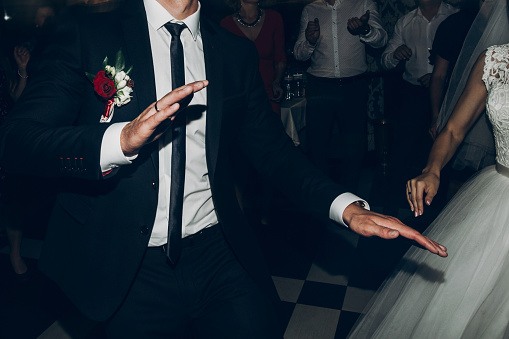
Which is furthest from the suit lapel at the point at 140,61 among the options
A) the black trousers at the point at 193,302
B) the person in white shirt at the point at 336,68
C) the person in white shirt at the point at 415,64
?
the person in white shirt at the point at 415,64

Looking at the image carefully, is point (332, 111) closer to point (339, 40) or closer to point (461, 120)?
point (339, 40)

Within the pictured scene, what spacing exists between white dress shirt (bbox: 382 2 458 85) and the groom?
3195 mm

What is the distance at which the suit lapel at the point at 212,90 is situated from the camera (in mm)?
1224

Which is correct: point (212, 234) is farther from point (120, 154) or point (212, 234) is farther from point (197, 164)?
point (120, 154)

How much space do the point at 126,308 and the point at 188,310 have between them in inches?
6.6

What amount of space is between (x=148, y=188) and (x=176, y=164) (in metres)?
0.10

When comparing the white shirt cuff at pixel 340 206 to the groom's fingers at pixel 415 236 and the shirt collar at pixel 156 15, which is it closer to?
the groom's fingers at pixel 415 236

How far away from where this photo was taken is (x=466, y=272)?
4.75ft

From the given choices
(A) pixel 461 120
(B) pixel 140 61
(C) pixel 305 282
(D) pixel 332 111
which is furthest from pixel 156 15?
(D) pixel 332 111

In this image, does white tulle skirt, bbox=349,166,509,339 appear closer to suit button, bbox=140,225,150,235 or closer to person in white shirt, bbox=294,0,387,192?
suit button, bbox=140,225,150,235

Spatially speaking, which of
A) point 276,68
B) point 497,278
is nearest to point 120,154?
point 497,278

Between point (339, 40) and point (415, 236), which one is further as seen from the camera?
point (339, 40)

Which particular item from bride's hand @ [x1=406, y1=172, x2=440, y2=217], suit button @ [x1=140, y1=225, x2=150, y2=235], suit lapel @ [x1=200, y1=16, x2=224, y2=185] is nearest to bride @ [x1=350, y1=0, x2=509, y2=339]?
bride's hand @ [x1=406, y1=172, x2=440, y2=217]

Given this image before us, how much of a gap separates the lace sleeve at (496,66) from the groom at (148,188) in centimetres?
79
